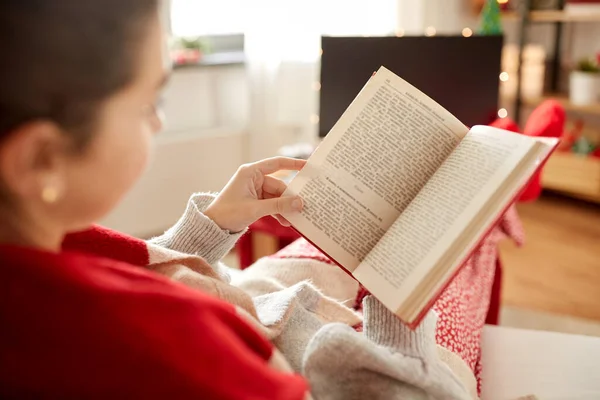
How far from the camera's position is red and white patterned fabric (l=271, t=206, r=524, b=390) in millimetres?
948

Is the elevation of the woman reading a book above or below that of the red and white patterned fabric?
above

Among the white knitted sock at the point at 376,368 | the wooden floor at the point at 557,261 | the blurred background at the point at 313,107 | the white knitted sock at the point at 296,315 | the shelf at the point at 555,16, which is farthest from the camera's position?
the shelf at the point at 555,16

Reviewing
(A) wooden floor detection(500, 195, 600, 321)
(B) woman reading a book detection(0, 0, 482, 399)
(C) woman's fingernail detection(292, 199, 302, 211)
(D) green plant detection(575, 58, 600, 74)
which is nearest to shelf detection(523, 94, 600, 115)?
(D) green plant detection(575, 58, 600, 74)

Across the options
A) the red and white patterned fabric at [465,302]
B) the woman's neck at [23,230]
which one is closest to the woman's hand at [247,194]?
the red and white patterned fabric at [465,302]

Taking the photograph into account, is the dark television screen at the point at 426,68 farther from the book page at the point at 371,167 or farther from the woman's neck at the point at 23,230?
the woman's neck at the point at 23,230

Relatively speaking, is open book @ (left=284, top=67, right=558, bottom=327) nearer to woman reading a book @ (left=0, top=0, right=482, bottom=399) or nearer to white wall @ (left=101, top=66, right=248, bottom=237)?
woman reading a book @ (left=0, top=0, right=482, bottom=399)

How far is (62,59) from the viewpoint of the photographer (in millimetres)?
493

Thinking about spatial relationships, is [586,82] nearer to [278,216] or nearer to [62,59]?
[278,216]

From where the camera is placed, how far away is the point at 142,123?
1.86 ft

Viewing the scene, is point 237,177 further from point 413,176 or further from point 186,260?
point 413,176

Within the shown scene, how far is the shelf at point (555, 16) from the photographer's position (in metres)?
2.65

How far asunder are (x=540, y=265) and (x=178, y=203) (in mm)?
1385

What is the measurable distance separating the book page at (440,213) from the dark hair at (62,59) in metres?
0.38

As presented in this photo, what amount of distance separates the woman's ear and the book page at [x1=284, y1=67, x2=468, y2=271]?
0.40m
